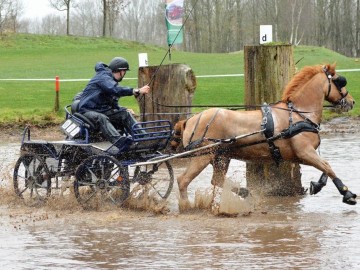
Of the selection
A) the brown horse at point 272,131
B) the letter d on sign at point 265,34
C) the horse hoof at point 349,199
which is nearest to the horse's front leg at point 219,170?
the brown horse at point 272,131

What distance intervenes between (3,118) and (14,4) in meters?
67.8

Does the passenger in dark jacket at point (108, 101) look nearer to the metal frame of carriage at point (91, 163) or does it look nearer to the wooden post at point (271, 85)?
the metal frame of carriage at point (91, 163)

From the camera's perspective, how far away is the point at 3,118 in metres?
22.8

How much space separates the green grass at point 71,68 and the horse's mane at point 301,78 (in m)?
1.49

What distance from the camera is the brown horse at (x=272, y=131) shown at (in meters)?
11.9

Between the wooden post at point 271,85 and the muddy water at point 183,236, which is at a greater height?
the wooden post at point 271,85

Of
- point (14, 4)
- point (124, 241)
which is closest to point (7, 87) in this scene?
point (124, 241)

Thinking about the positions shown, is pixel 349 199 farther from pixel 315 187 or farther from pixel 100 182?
pixel 100 182

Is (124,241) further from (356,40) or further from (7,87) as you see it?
(356,40)

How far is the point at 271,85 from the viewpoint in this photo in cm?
1313

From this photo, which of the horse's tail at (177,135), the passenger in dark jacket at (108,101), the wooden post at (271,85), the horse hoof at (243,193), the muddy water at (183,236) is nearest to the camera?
the muddy water at (183,236)

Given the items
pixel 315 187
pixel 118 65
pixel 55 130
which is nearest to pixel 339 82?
pixel 315 187

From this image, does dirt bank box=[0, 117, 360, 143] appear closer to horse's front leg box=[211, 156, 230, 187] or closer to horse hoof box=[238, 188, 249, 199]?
horse's front leg box=[211, 156, 230, 187]

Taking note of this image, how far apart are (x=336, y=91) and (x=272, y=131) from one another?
1129mm
